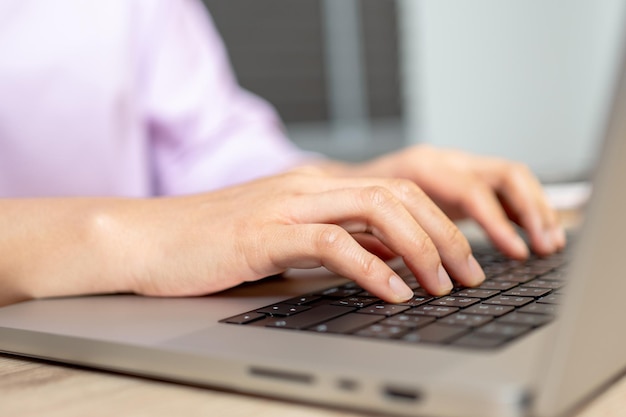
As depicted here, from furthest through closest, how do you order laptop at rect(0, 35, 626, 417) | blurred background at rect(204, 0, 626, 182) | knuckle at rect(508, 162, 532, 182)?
1. blurred background at rect(204, 0, 626, 182)
2. knuckle at rect(508, 162, 532, 182)
3. laptop at rect(0, 35, 626, 417)

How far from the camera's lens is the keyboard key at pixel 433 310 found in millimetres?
457

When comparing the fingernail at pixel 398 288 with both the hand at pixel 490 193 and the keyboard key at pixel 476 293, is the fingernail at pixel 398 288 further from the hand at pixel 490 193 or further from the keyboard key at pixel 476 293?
the hand at pixel 490 193

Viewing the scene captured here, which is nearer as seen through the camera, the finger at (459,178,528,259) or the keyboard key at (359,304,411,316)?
the keyboard key at (359,304,411,316)

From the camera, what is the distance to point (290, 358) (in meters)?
0.38

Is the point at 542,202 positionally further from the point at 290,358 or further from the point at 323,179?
the point at 290,358

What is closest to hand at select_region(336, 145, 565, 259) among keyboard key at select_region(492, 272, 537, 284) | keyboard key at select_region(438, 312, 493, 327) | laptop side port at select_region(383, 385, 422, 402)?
keyboard key at select_region(492, 272, 537, 284)

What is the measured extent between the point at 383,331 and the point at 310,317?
64 mm

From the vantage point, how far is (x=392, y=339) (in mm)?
403

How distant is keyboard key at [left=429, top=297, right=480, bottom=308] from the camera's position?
1.60 ft

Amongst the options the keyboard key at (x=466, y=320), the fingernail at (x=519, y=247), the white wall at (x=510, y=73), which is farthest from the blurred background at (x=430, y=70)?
the keyboard key at (x=466, y=320)

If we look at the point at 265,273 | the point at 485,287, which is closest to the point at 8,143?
the point at 265,273

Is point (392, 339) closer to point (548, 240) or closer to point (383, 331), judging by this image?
point (383, 331)

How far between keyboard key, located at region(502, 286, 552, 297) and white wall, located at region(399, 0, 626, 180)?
2.34m

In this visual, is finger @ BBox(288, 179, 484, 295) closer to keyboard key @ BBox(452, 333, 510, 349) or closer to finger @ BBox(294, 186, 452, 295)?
finger @ BBox(294, 186, 452, 295)
